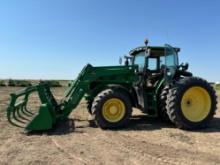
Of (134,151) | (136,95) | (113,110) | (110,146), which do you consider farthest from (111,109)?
(134,151)

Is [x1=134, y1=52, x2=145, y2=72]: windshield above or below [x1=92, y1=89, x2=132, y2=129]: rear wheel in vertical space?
above

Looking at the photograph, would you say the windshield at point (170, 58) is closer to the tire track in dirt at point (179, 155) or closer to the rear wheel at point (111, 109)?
the rear wheel at point (111, 109)

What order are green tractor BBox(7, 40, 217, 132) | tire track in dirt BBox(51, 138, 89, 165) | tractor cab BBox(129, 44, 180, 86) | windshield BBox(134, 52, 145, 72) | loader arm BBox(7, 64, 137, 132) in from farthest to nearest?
1. windshield BBox(134, 52, 145, 72)
2. tractor cab BBox(129, 44, 180, 86)
3. green tractor BBox(7, 40, 217, 132)
4. loader arm BBox(7, 64, 137, 132)
5. tire track in dirt BBox(51, 138, 89, 165)

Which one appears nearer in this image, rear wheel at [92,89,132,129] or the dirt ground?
the dirt ground

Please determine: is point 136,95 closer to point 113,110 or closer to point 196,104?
point 113,110

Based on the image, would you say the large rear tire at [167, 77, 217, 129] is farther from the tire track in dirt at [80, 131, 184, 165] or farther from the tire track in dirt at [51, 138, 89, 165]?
the tire track in dirt at [51, 138, 89, 165]

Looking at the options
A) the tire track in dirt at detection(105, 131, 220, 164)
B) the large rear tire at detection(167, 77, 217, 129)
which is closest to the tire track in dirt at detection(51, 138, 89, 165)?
the tire track in dirt at detection(105, 131, 220, 164)

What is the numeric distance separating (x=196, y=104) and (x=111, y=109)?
8.29 feet

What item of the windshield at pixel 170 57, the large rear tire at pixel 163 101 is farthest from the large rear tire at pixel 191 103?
the windshield at pixel 170 57

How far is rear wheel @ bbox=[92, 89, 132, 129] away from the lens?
28.1 feet

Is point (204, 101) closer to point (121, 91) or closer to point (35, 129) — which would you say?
point (121, 91)

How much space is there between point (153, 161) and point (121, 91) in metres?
3.83

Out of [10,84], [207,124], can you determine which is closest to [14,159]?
[207,124]

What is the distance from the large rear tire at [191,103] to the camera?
865cm
